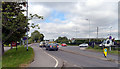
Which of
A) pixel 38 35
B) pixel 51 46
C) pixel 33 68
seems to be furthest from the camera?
pixel 38 35

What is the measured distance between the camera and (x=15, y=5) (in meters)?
15.8

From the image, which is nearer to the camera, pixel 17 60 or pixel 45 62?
pixel 45 62

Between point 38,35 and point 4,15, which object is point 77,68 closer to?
point 4,15

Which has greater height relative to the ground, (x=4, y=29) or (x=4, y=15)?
(x=4, y=15)

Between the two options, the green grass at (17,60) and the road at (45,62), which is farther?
the road at (45,62)

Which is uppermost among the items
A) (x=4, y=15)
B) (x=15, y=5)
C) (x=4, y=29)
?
(x=15, y=5)

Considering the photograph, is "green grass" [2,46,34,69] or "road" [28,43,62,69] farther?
"road" [28,43,62,69]

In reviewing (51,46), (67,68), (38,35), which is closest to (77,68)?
(67,68)

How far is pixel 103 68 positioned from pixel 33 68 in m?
4.54

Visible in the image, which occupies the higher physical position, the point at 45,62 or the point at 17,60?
the point at 17,60

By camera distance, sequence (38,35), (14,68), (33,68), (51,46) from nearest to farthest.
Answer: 1. (14,68)
2. (33,68)
3. (51,46)
4. (38,35)

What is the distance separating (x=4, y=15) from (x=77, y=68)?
7599mm

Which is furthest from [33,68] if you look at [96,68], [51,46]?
[51,46]

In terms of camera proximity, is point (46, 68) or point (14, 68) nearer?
point (14, 68)
